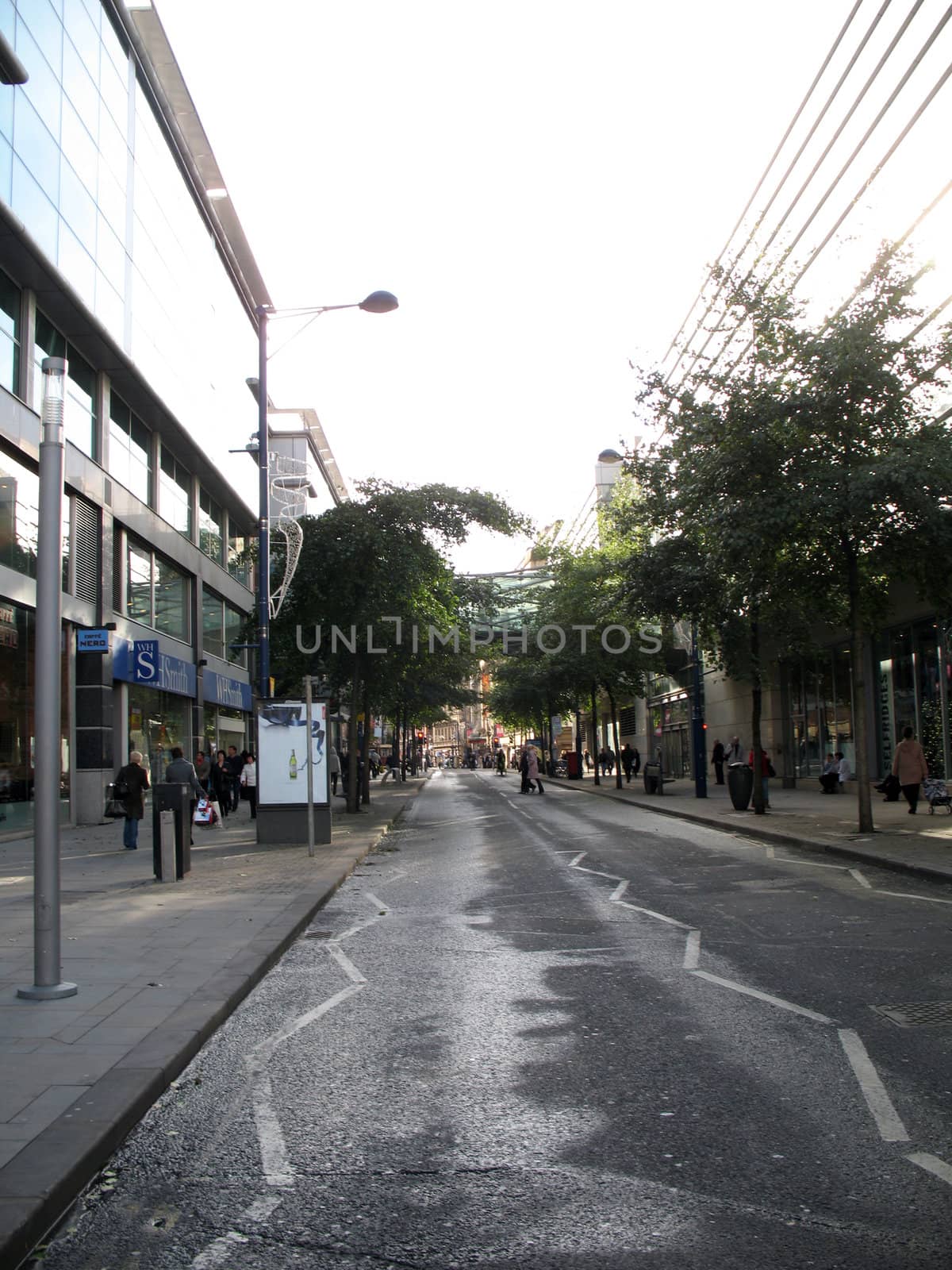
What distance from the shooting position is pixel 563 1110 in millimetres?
4746

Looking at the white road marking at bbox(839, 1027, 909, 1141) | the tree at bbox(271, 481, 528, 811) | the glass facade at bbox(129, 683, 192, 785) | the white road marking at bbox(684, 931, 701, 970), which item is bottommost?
the white road marking at bbox(684, 931, 701, 970)

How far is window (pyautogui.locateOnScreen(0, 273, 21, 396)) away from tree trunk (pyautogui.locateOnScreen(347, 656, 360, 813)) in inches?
363

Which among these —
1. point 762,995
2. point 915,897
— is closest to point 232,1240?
point 762,995

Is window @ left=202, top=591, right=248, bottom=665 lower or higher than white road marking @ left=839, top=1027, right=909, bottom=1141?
higher

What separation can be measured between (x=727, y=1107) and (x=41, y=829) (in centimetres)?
391

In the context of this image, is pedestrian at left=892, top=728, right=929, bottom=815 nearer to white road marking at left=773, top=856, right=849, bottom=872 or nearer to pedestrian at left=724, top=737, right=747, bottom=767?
white road marking at left=773, top=856, right=849, bottom=872

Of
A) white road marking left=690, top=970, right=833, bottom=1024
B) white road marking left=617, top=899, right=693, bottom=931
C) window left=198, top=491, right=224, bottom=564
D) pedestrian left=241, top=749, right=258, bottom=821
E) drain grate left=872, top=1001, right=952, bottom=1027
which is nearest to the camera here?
drain grate left=872, top=1001, right=952, bottom=1027

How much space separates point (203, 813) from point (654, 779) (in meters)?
16.5

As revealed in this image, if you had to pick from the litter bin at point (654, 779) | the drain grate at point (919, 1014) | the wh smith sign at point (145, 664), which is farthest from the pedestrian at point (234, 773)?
the drain grate at point (919, 1014)

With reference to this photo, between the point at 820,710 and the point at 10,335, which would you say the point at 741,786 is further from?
the point at 10,335

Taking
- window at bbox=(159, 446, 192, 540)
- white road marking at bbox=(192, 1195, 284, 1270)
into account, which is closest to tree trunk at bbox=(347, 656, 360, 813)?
window at bbox=(159, 446, 192, 540)

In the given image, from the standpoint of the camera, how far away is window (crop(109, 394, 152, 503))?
26.8m

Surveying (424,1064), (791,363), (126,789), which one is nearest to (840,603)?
(791,363)

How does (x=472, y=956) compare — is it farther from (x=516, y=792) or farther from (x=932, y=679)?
(x=516, y=792)
